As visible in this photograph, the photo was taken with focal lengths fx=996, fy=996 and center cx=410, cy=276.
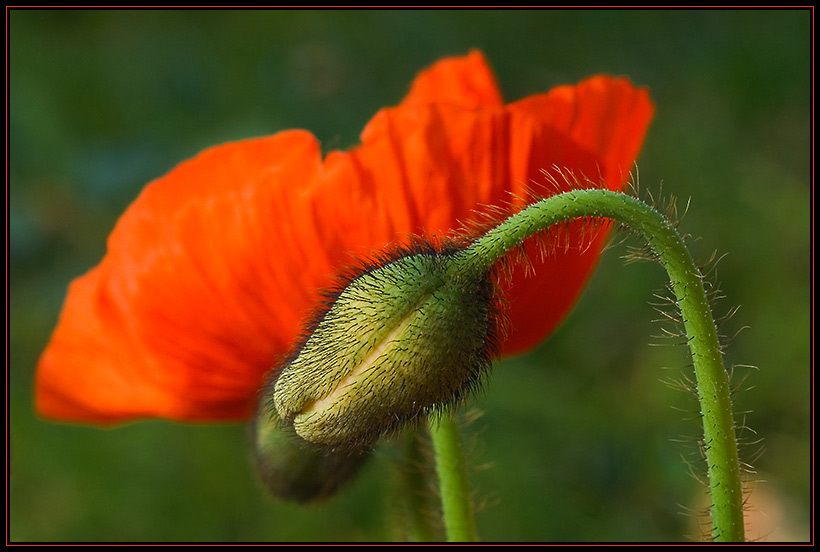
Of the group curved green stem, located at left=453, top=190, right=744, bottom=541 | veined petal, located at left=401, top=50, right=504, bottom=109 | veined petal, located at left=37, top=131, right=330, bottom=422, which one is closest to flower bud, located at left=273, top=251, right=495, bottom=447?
curved green stem, located at left=453, top=190, right=744, bottom=541

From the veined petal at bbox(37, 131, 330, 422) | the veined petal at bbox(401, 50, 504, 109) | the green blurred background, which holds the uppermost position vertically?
the veined petal at bbox(401, 50, 504, 109)

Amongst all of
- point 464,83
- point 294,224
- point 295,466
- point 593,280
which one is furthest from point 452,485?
point 593,280

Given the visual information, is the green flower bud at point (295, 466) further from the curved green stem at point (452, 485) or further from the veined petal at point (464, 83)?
the veined petal at point (464, 83)

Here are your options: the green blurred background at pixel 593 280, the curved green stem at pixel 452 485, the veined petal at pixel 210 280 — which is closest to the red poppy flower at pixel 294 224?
the veined petal at pixel 210 280

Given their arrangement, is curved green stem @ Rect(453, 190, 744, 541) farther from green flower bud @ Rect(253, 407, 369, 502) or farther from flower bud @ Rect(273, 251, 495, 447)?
green flower bud @ Rect(253, 407, 369, 502)

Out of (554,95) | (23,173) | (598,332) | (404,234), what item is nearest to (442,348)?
(404,234)

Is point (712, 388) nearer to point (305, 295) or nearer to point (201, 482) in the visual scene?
point (305, 295)
